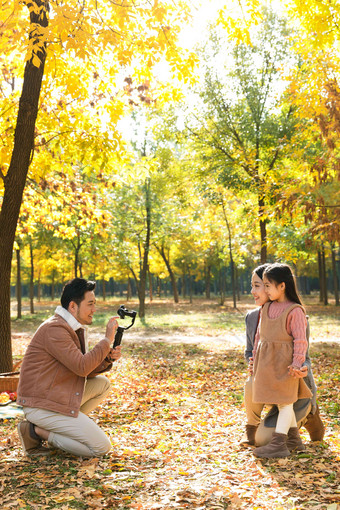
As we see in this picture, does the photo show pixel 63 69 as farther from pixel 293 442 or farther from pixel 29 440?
pixel 293 442

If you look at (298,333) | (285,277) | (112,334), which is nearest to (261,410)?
(298,333)

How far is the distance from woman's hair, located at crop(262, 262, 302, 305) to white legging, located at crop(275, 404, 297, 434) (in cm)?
97

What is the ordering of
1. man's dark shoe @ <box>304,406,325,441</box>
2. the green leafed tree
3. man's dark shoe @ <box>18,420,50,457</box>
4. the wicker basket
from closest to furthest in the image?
man's dark shoe @ <box>18,420,50,457</box> → man's dark shoe @ <box>304,406,325,441</box> → the wicker basket → the green leafed tree

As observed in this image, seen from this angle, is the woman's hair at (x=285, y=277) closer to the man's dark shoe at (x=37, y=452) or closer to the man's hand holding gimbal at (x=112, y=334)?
the man's hand holding gimbal at (x=112, y=334)

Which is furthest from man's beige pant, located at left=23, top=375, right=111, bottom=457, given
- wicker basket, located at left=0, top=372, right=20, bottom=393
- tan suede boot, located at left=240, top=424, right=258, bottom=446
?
wicker basket, located at left=0, top=372, right=20, bottom=393

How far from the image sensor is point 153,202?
21.7m

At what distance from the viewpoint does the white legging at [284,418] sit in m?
4.45

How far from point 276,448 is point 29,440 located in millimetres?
2271

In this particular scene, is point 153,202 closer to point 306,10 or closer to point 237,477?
point 306,10

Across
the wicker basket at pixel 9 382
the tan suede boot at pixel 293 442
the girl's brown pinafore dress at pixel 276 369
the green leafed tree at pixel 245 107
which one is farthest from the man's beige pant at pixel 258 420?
the green leafed tree at pixel 245 107

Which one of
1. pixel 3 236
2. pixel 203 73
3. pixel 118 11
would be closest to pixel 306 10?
pixel 118 11

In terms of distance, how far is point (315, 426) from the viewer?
4.87 m

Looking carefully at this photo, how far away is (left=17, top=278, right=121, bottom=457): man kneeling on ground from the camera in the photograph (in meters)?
4.48

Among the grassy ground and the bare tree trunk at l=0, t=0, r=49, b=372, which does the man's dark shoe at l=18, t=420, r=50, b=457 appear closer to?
the grassy ground
